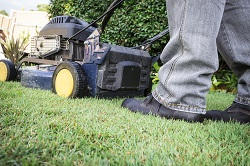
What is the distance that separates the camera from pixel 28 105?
110cm

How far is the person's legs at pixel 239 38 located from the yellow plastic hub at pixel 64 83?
2.87 feet

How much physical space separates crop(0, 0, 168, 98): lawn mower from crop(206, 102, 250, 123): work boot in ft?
2.07

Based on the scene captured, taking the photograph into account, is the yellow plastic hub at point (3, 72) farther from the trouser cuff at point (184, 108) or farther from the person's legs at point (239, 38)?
the person's legs at point (239, 38)

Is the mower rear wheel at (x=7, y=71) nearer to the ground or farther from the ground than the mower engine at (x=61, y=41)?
nearer to the ground

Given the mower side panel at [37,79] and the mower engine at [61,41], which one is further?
the mower engine at [61,41]

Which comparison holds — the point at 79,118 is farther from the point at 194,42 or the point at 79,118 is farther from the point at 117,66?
the point at 117,66

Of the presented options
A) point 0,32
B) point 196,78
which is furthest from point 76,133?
point 0,32

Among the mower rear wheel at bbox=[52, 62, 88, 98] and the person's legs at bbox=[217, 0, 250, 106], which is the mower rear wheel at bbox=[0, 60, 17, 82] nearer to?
the mower rear wheel at bbox=[52, 62, 88, 98]

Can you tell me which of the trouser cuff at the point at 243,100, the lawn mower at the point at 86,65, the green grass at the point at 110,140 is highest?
the lawn mower at the point at 86,65

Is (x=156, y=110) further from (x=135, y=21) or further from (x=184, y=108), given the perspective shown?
(x=135, y=21)

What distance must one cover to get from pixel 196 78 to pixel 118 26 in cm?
291

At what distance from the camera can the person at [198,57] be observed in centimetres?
99

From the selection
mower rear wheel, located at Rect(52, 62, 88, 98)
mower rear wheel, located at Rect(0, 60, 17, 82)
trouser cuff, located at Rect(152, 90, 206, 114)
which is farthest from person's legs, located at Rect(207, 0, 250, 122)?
mower rear wheel, located at Rect(0, 60, 17, 82)

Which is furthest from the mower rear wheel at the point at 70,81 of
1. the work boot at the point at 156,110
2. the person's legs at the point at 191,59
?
the person's legs at the point at 191,59
